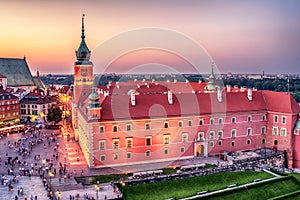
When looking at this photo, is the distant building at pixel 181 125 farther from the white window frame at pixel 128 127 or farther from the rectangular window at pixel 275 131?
the white window frame at pixel 128 127

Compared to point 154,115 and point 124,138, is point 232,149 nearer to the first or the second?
point 154,115

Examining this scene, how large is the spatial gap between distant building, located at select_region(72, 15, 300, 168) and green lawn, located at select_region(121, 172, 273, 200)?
29.6 feet

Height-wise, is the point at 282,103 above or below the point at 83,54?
below

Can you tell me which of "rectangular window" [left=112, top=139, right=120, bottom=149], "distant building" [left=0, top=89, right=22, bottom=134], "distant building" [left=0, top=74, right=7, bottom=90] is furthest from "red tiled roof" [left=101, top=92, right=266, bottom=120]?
"distant building" [left=0, top=74, right=7, bottom=90]

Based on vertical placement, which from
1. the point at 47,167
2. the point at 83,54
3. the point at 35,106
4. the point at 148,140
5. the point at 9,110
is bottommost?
the point at 47,167

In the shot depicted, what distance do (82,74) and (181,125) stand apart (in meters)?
27.7

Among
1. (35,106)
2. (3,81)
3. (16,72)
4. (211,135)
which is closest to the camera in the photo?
(211,135)

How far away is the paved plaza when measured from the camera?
40750 millimetres

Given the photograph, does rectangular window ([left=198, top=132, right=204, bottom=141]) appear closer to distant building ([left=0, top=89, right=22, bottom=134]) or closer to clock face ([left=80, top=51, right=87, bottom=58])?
clock face ([left=80, top=51, right=87, bottom=58])

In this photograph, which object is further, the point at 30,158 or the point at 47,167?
the point at 30,158

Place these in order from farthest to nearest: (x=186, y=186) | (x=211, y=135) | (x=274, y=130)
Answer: (x=274, y=130) → (x=211, y=135) → (x=186, y=186)

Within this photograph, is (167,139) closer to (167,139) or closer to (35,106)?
(167,139)

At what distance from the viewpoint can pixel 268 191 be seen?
44250 millimetres

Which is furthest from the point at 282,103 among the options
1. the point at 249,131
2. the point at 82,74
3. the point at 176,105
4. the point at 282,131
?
the point at 82,74
